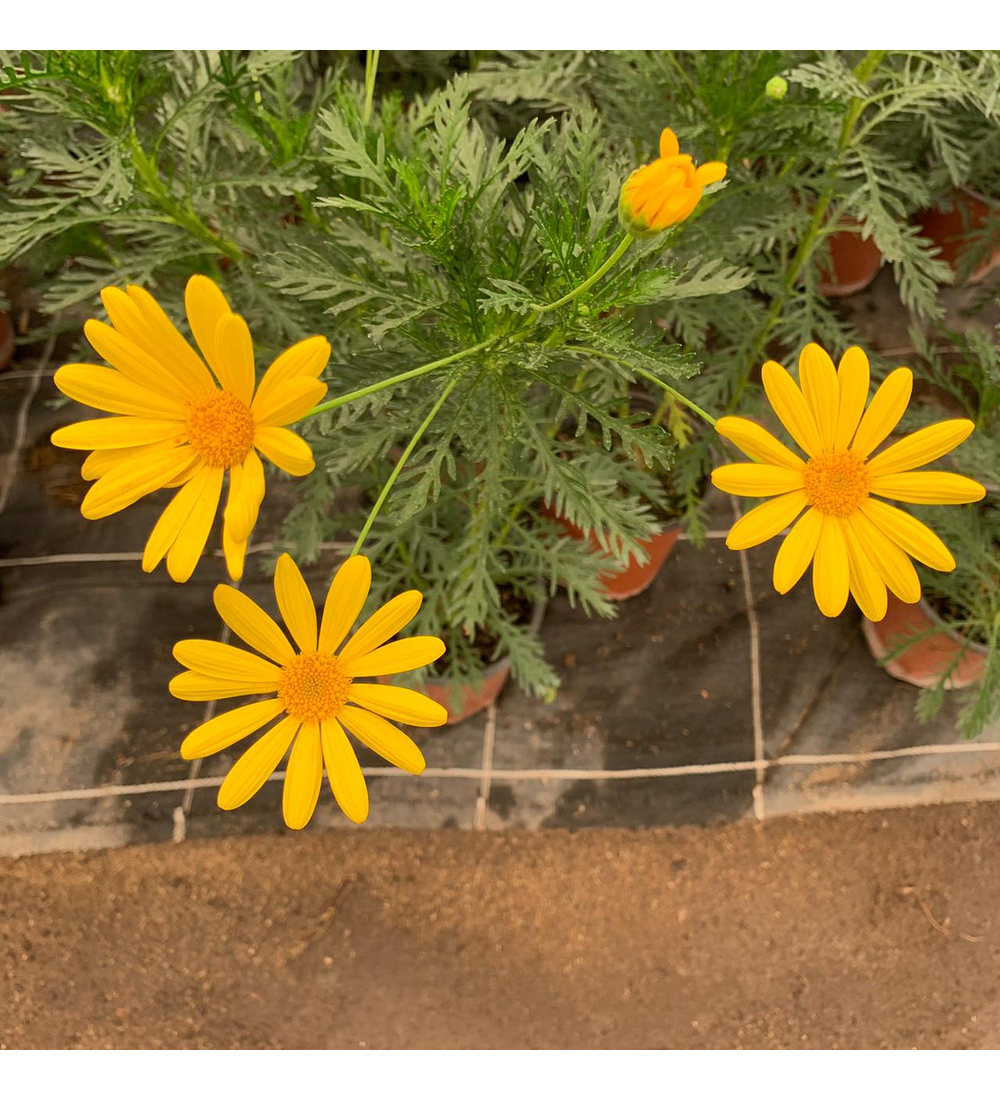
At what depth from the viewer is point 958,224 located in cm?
201

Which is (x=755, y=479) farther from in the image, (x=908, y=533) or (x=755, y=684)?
(x=755, y=684)

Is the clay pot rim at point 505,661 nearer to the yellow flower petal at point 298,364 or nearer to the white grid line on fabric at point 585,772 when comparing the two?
the white grid line on fabric at point 585,772

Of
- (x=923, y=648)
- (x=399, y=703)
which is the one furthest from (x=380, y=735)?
(x=923, y=648)

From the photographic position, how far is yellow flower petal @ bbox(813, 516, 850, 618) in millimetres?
721

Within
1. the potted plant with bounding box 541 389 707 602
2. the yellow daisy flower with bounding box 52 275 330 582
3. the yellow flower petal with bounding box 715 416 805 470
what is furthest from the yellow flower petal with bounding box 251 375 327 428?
the potted plant with bounding box 541 389 707 602

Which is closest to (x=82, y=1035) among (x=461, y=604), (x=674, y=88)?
(x=461, y=604)

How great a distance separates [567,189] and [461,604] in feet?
1.78

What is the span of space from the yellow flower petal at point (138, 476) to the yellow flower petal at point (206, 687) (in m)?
0.16

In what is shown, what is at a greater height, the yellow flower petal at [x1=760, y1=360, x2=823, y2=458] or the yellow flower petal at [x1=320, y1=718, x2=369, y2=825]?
the yellow flower petal at [x1=760, y1=360, x2=823, y2=458]

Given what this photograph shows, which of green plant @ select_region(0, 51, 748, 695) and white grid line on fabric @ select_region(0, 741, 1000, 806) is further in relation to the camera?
white grid line on fabric @ select_region(0, 741, 1000, 806)

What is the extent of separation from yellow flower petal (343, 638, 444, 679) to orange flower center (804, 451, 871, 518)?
353 millimetres

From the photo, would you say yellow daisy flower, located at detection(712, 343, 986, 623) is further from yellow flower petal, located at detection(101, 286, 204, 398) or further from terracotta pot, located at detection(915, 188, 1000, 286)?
terracotta pot, located at detection(915, 188, 1000, 286)

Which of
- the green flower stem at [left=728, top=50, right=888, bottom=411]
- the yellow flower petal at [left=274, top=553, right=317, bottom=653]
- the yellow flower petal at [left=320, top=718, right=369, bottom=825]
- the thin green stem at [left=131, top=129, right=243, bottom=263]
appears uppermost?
the green flower stem at [left=728, top=50, right=888, bottom=411]

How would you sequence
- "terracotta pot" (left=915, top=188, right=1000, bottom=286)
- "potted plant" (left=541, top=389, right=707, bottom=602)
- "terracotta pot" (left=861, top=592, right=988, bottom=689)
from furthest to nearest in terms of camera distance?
"terracotta pot" (left=915, top=188, right=1000, bottom=286) → "terracotta pot" (left=861, top=592, right=988, bottom=689) → "potted plant" (left=541, top=389, right=707, bottom=602)
